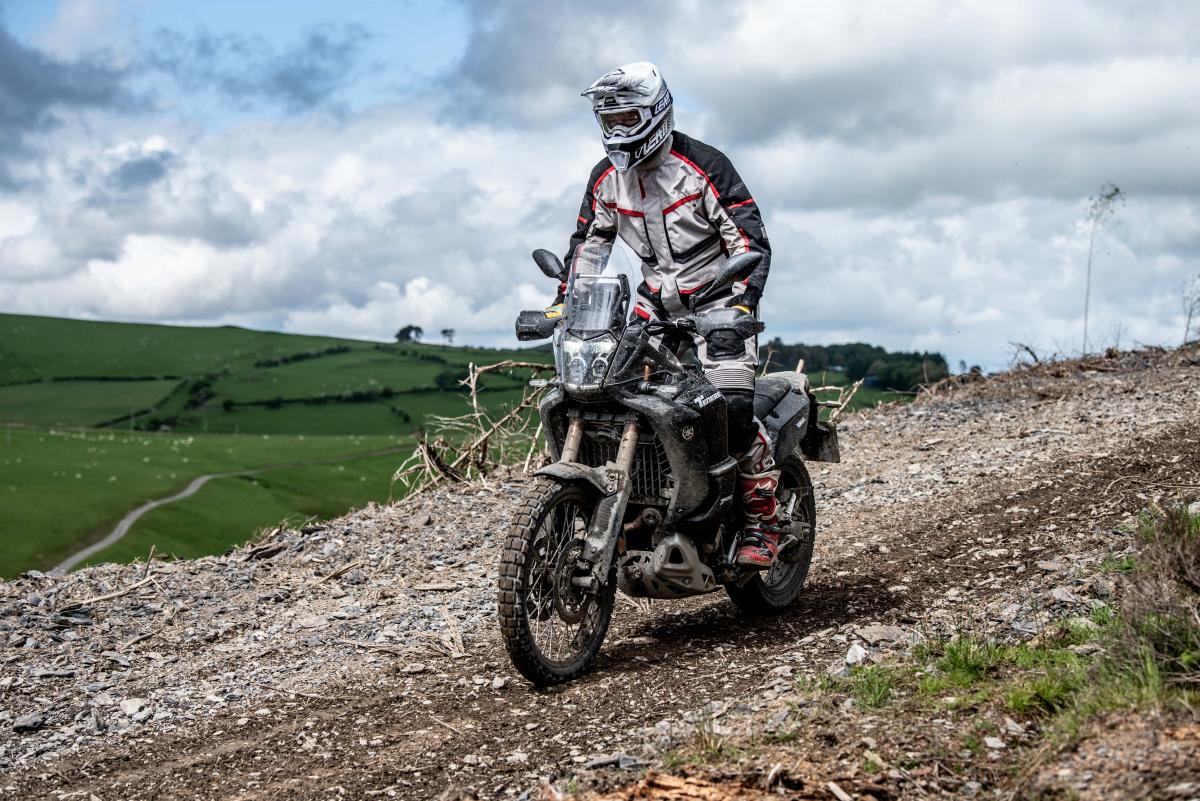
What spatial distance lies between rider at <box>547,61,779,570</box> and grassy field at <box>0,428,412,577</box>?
70.8m

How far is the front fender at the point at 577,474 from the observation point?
6.36m

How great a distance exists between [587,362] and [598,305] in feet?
1.15

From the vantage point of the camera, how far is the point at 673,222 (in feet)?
24.6

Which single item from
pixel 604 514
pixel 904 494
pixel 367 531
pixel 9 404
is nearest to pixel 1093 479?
pixel 904 494

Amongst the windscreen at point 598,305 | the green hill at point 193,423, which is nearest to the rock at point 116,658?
the windscreen at point 598,305

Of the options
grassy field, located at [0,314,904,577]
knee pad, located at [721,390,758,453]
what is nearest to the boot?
knee pad, located at [721,390,758,453]

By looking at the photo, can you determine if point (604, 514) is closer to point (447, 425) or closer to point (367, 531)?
point (367, 531)

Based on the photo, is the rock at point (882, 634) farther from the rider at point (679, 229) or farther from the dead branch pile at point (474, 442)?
the dead branch pile at point (474, 442)

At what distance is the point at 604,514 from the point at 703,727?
180 cm

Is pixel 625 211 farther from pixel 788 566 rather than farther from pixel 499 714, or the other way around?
pixel 499 714

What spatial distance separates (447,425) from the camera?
47.6 feet

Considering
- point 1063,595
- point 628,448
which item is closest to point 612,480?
point 628,448

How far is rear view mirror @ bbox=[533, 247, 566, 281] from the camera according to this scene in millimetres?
7270

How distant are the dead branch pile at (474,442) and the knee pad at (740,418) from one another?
694 centimetres
